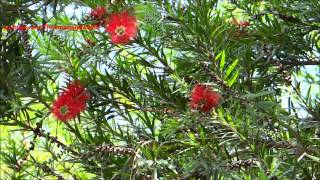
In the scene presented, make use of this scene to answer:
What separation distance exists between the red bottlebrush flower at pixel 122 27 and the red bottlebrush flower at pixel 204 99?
27 cm

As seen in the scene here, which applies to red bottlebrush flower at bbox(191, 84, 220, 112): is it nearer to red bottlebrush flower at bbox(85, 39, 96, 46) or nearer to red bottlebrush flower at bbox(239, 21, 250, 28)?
red bottlebrush flower at bbox(85, 39, 96, 46)

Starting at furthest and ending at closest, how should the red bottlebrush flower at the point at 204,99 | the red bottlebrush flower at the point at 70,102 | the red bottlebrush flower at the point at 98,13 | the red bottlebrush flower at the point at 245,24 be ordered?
1. the red bottlebrush flower at the point at 245,24
2. the red bottlebrush flower at the point at 98,13
3. the red bottlebrush flower at the point at 70,102
4. the red bottlebrush flower at the point at 204,99

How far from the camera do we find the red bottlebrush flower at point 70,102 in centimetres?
130

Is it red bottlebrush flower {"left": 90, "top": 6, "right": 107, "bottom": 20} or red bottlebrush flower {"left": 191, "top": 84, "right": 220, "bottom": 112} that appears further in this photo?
red bottlebrush flower {"left": 90, "top": 6, "right": 107, "bottom": 20}

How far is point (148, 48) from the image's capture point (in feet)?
4.71

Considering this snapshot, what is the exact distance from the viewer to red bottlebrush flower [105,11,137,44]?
4.43ft

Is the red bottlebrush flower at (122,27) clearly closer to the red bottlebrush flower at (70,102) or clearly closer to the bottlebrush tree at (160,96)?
the bottlebrush tree at (160,96)

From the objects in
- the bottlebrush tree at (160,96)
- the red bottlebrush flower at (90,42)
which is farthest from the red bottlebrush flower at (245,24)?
the red bottlebrush flower at (90,42)

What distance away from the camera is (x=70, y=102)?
4.28 ft

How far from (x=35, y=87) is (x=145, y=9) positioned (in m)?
0.34

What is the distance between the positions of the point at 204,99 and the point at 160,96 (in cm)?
24

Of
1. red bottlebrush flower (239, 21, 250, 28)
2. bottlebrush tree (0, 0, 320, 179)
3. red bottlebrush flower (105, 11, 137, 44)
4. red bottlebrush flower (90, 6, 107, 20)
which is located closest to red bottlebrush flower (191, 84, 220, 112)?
bottlebrush tree (0, 0, 320, 179)

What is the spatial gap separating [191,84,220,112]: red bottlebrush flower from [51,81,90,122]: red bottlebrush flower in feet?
0.98

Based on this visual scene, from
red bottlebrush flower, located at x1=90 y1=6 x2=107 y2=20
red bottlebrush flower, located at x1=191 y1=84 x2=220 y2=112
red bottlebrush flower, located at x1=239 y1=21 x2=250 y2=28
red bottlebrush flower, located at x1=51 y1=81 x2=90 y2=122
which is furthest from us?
red bottlebrush flower, located at x1=239 y1=21 x2=250 y2=28
